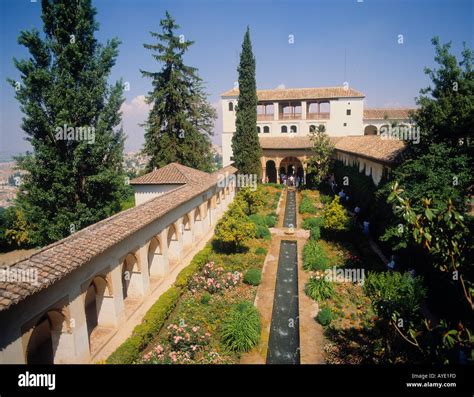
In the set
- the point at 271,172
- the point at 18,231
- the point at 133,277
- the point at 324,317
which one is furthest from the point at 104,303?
the point at 271,172

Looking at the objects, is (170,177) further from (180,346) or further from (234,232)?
(180,346)

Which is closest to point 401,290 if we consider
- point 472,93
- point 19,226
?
point 472,93

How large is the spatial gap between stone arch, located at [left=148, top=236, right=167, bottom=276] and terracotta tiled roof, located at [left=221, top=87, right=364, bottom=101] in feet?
98.8

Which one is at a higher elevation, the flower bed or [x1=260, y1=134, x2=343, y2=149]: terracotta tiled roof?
[x1=260, y1=134, x2=343, y2=149]: terracotta tiled roof

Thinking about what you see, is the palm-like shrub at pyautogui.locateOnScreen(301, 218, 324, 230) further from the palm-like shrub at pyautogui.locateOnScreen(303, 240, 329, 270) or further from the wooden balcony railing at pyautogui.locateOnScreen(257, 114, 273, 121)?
the wooden balcony railing at pyautogui.locateOnScreen(257, 114, 273, 121)

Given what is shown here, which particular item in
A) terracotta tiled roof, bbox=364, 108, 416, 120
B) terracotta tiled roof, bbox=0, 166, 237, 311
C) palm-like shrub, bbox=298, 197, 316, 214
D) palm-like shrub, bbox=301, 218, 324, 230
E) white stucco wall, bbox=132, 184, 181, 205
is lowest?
palm-like shrub, bbox=301, 218, 324, 230

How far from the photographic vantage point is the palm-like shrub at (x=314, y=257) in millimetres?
15492

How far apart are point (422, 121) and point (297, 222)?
12605 mm

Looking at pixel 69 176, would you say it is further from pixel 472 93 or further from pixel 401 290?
pixel 472 93

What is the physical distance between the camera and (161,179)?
21844 mm

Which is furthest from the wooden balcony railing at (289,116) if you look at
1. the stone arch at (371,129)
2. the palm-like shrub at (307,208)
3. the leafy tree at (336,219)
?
the leafy tree at (336,219)

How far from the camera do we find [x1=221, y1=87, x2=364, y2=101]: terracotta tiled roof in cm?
4022

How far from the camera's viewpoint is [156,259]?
15.1 meters

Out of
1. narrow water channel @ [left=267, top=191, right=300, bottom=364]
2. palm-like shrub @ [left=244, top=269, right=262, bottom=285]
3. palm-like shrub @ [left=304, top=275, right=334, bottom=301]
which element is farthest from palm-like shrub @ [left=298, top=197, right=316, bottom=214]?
palm-like shrub @ [left=304, top=275, right=334, bottom=301]
